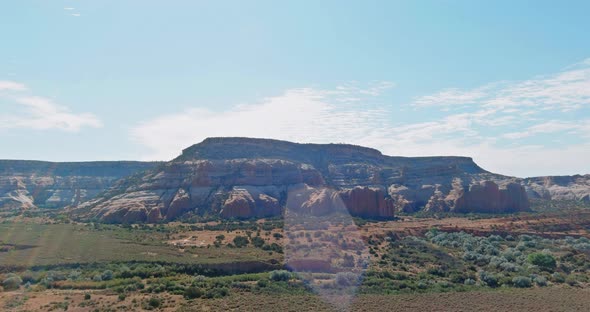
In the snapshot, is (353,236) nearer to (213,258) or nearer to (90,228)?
(213,258)

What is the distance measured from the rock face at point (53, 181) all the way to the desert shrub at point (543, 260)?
119 meters

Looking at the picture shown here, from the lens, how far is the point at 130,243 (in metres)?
57.3

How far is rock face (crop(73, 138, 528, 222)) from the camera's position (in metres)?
88.4

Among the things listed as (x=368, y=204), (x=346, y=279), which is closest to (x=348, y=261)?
(x=346, y=279)

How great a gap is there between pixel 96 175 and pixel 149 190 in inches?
2649

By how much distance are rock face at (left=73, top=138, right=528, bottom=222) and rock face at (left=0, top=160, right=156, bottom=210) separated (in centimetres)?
3338

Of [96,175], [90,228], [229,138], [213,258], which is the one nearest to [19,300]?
[213,258]

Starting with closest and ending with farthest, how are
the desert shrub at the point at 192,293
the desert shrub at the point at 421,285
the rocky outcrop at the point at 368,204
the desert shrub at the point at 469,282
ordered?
the desert shrub at the point at 192,293
the desert shrub at the point at 421,285
the desert shrub at the point at 469,282
the rocky outcrop at the point at 368,204

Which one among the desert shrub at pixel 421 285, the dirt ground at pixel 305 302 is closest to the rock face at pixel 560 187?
the dirt ground at pixel 305 302

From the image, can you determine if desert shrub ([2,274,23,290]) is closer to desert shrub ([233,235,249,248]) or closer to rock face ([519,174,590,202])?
desert shrub ([233,235,249,248])

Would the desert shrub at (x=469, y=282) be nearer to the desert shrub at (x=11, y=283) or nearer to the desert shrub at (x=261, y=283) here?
the desert shrub at (x=261, y=283)

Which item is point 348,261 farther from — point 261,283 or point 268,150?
point 268,150

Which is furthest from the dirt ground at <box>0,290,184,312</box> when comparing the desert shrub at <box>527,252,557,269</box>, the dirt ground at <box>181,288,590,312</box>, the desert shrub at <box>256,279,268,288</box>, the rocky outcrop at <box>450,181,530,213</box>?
the rocky outcrop at <box>450,181,530,213</box>

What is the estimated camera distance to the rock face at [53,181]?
130375mm
